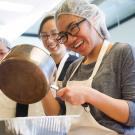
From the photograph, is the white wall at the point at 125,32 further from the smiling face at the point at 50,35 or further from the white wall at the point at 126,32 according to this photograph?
the smiling face at the point at 50,35

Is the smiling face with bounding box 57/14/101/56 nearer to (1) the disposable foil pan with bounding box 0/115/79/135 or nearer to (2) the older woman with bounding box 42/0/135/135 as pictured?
(2) the older woman with bounding box 42/0/135/135

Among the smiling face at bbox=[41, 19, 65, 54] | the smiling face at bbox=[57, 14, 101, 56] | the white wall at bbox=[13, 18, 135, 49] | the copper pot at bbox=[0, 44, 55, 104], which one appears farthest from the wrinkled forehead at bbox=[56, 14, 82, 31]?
the white wall at bbox=[13, 18, 135, 49]

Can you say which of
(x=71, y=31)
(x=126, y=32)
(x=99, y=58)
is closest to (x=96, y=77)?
(x=99, y=58)

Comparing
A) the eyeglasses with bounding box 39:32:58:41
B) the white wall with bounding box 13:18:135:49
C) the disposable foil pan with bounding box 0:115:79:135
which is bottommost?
the white wall with bounding box 13:18:135:49

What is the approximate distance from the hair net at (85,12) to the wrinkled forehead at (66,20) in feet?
0.03

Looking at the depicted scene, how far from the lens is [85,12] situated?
1029mm

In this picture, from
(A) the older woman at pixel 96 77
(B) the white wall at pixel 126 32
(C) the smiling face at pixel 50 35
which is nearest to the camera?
(A) the older woman at pixel 96 77

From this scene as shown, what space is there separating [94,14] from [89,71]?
20 centimetres

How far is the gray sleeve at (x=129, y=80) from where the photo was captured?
844mm

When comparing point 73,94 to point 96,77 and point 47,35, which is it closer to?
point 96,77

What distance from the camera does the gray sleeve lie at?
33.2 inches

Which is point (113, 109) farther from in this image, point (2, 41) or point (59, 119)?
point (2, 41)

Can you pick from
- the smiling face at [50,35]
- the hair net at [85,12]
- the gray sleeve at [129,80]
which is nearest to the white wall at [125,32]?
the smiling face at [50,35]

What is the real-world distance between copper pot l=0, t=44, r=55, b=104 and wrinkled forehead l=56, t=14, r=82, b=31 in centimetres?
31
